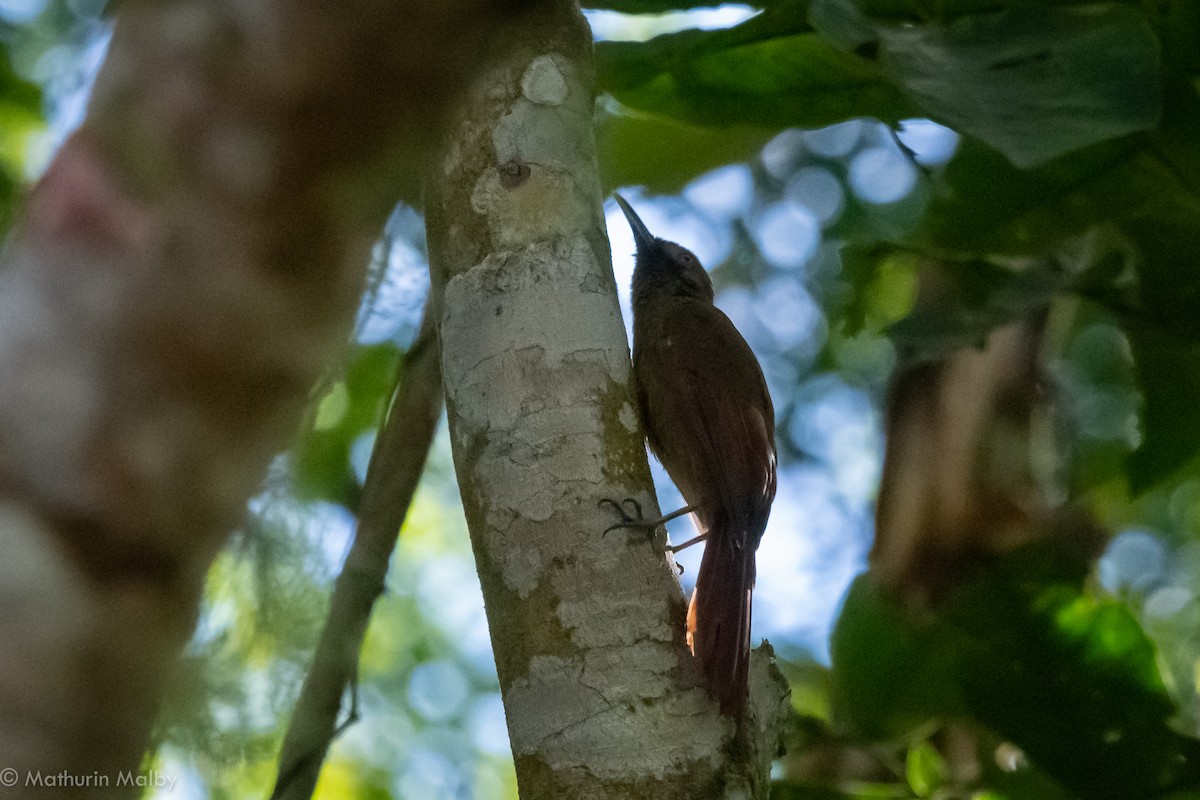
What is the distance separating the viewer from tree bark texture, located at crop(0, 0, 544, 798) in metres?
1.36

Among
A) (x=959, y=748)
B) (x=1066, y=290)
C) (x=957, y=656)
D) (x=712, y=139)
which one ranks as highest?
(x=712, y=139)

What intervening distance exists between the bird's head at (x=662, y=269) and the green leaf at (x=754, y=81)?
2.53ft

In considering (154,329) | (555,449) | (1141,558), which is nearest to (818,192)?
(1141,558)

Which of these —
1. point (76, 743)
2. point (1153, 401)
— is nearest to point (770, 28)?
point (1153, 401)

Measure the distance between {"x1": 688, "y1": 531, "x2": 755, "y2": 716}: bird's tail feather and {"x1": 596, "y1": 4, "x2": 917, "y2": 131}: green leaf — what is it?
1.10 metres

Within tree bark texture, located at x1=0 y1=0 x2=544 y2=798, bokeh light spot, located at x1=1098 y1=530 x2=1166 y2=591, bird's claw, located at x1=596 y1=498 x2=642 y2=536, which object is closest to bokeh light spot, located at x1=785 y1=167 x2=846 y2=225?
bokeh light spot, located at x1=1098 y1=530 x2=1166 y2=591

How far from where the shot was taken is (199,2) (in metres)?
1.59

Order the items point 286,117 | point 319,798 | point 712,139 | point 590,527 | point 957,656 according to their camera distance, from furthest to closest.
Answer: point 319,798 → point 712,139 → point 957,656 → point 590,527 → point 286,117

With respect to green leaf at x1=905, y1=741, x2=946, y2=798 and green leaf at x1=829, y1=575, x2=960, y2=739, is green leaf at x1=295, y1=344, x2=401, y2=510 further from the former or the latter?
green leaf at x1=905, y1=741, x2=946, y2=798

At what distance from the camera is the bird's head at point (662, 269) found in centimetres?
394

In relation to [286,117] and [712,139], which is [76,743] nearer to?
[286,117]

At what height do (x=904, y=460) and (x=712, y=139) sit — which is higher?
(x=712, y=139)

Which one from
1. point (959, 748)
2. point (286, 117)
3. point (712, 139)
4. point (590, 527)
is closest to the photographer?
point (286, 117)

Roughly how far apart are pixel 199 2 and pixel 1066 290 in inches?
84.6
